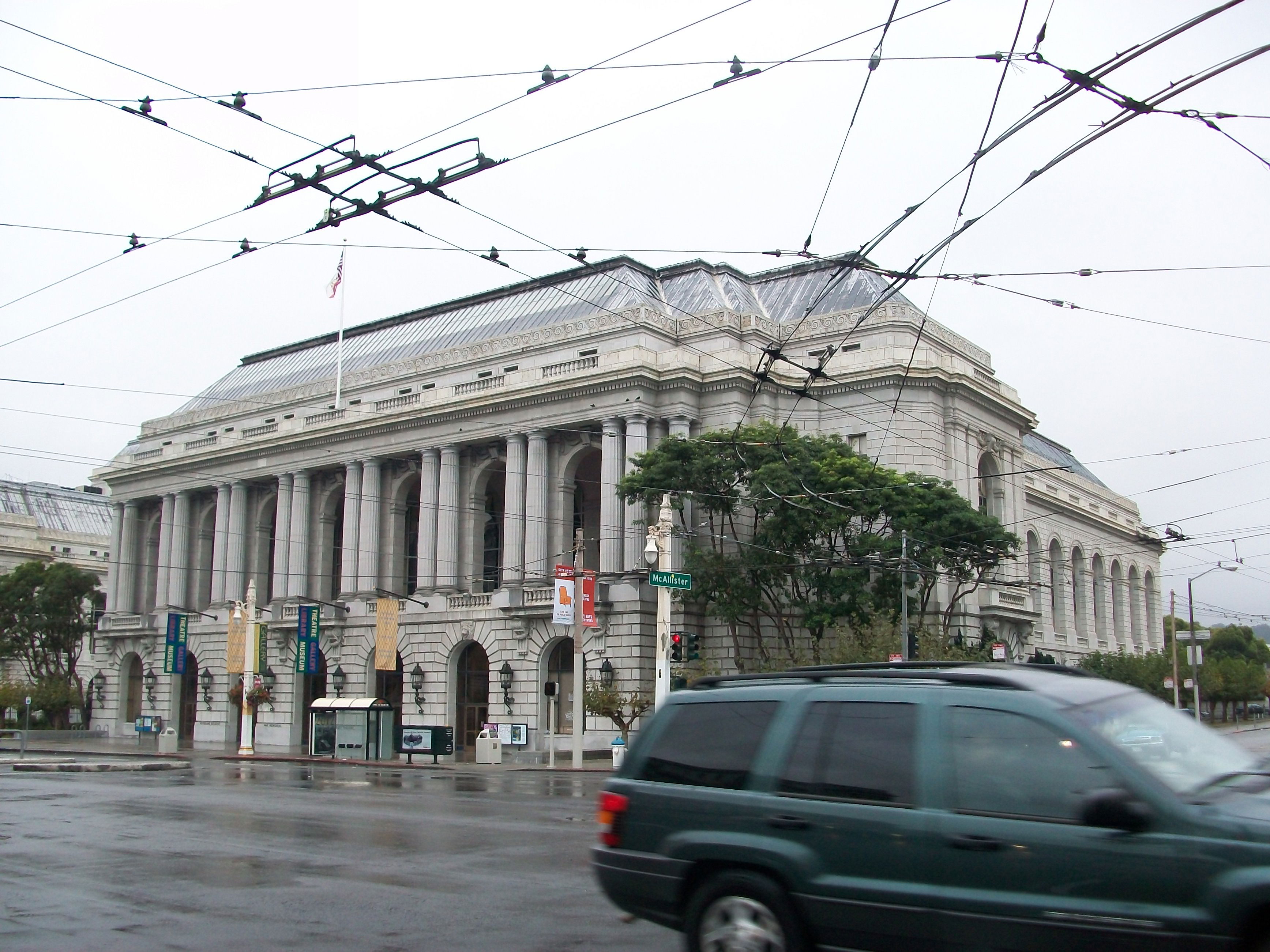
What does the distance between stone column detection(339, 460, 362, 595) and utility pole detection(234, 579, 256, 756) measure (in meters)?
2.72

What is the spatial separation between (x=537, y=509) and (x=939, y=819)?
45485 millimetres

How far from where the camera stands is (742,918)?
734cm

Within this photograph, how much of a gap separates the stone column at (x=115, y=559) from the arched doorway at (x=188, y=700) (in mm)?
7413

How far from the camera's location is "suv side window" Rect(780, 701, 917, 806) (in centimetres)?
705

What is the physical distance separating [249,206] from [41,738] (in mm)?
62828

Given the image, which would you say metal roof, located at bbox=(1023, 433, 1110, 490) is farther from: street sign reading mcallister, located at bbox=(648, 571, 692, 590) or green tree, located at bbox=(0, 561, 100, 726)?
green tree, located at bbox=(0, 561, 100, 726)

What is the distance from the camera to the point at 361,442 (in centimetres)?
5984

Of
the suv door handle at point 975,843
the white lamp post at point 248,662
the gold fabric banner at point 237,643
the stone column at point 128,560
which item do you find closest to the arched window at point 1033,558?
the white lamp post at point 248,662

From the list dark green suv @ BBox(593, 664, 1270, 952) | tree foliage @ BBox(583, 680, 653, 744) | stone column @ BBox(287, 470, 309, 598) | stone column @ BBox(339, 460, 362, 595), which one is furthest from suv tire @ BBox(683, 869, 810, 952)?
stone column @ BBox(287, 470, 309, 598)

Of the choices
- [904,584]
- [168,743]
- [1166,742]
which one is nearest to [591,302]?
[904,584]

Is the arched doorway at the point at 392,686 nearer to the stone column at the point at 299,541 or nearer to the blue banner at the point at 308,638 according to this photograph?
the blue banner at the point at 308,638

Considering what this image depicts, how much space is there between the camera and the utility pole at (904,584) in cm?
3681

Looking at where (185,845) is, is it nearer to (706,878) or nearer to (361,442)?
(706,878)

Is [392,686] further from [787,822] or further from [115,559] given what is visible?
[787,822]
